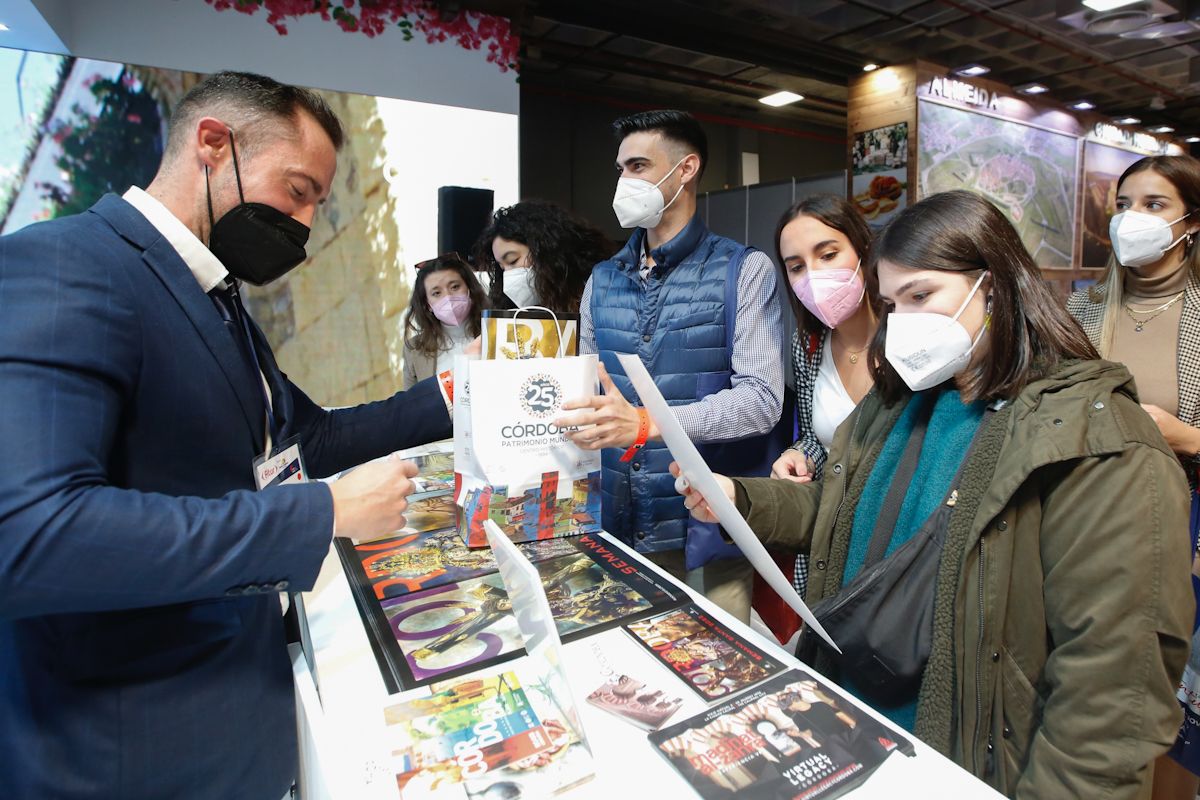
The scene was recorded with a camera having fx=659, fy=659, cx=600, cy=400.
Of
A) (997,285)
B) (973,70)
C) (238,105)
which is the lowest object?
(997,285)

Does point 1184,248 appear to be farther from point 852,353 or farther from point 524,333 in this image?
point 524,333

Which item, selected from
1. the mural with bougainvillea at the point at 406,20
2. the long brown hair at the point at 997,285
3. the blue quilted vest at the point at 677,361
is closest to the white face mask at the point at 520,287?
the blue quilted vest at the point at 677,361

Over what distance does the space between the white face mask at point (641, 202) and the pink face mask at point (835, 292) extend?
493 millimetres

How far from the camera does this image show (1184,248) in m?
2.28

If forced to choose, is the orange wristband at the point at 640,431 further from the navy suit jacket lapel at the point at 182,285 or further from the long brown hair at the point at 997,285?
the navy suit jacket lapel at the point at 182,285

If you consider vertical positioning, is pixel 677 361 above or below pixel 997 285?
below

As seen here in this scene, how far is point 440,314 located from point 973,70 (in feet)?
21.8

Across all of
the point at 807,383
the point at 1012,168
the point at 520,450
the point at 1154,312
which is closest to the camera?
the point at 520,450

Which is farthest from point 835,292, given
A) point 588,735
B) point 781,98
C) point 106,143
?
point 781,98

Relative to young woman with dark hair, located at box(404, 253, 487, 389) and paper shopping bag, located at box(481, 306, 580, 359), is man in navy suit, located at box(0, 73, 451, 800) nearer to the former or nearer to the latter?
paper shopping bag, located at box(481, 306, 580, 359)

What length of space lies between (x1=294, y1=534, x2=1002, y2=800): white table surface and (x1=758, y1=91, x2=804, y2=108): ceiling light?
8857mm

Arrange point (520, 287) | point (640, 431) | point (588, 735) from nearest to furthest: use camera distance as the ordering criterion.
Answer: point (588, 735) < point (640, 431) < point (520, 287)

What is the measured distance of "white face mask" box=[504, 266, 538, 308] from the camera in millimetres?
2658

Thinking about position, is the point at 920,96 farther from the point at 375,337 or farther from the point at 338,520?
the point at 338,520
